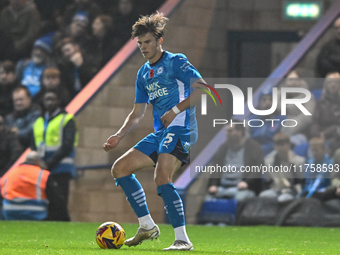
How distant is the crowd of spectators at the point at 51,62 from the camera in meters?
10.3

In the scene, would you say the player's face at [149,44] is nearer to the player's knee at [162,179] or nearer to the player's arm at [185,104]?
the player's arm at [185,104]

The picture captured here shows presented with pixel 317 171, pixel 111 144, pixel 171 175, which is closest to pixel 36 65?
pixel 317 171

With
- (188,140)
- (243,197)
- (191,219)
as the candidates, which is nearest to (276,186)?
(243,197)

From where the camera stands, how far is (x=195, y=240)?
7.12 m

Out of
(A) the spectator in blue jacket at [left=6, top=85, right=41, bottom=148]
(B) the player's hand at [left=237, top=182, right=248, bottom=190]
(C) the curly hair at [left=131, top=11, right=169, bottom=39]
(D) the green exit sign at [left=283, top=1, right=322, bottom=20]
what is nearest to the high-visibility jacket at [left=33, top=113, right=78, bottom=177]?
(A) the spectator in blue jacket at [left=6, top=85, right=41, bottom=148]

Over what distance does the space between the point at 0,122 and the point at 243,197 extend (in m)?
4.26

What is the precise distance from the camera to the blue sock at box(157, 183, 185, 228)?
5.21m

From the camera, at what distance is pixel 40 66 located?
37.6 feet

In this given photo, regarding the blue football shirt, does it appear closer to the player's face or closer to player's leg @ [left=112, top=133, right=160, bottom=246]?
the player's face

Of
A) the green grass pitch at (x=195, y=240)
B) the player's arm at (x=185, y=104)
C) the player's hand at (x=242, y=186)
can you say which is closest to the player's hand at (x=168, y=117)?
the player's arm at (x=185, y=104)

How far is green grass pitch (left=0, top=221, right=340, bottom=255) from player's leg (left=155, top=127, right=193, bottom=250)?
0.56ft

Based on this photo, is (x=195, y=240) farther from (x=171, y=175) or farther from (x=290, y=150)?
(x=290, y=150)

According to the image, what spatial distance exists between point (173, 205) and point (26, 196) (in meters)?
5.21

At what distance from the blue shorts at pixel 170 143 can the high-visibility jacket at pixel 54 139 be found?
194 inches
